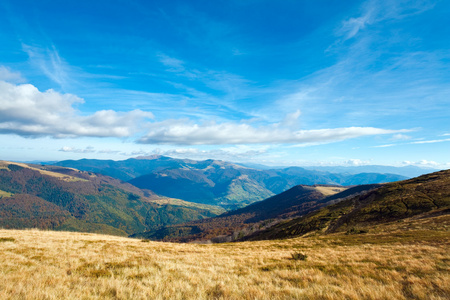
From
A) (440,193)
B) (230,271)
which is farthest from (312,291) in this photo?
(440,193)

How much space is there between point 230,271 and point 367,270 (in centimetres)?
813

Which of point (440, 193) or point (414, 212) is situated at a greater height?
point (440, 193)

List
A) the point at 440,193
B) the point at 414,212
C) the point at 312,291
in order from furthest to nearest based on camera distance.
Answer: the point at 440,193 < the point at 414,212 < the point at 312,291

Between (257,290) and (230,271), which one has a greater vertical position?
(257,290)

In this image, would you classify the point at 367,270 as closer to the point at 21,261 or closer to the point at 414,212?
the point at 21,261

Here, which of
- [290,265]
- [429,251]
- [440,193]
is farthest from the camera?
[440,193]

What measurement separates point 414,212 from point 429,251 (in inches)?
1989

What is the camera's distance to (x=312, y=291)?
7.47m

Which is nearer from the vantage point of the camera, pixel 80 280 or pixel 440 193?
pixel 80 280

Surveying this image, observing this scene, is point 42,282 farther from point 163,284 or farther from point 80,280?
point 163,284

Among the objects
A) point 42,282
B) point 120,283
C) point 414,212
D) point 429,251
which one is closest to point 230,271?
point 120,283

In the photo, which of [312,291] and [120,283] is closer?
[312,291]

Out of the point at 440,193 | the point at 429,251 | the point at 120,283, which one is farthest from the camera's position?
the point at 440,193

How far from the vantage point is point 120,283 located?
314 inches
